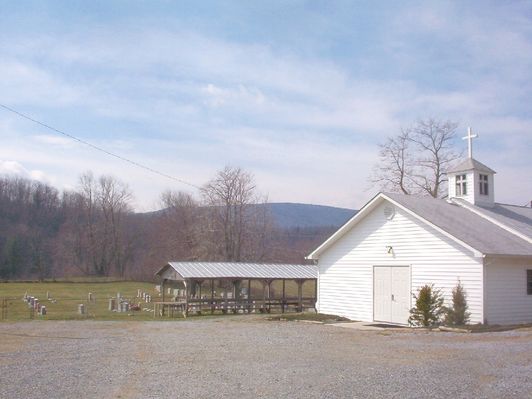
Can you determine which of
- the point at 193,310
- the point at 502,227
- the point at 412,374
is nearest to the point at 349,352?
the point at 412,374

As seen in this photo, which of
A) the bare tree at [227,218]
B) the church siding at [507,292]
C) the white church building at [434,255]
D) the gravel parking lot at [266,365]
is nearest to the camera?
the gravel parking lot at [266,365]

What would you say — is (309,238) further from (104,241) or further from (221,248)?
(221,248)

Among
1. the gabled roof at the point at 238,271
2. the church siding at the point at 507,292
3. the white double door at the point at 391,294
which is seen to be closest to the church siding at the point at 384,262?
the white double door at the point at 391,294

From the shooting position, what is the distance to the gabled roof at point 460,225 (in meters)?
20.1


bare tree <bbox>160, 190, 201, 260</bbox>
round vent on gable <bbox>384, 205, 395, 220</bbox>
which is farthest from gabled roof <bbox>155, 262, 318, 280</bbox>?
bare tree <bbox>160, 190, 201, 260</bbox>

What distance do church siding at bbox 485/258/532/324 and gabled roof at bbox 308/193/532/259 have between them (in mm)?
516

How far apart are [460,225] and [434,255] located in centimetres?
158

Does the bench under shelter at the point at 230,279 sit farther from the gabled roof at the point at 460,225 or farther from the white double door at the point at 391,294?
the white double door at the point at 391,294

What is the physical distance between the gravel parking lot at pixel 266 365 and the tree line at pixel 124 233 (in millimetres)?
45319

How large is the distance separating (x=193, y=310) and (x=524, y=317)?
56.7ft

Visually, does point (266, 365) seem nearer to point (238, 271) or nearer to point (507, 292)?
point (507, 292)

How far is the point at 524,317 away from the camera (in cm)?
2083

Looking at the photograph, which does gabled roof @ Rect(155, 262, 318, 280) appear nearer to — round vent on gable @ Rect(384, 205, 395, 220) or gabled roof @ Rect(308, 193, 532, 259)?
gabled roof @ Rect(308, 193, 532, 259)

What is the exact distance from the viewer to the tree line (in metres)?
63.6
